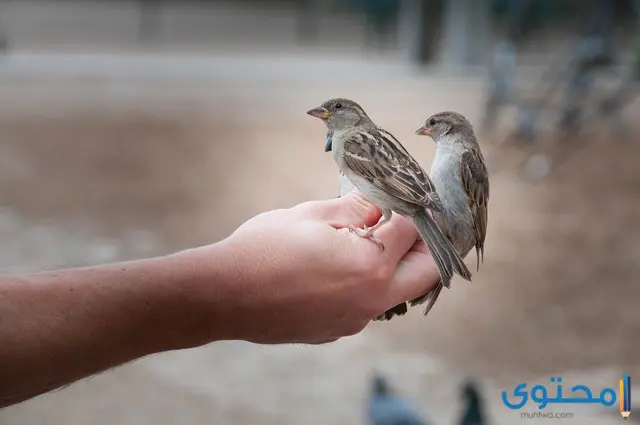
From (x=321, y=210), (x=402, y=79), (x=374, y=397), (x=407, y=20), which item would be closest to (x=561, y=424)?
(x=374, y=397)

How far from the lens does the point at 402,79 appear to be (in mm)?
13734

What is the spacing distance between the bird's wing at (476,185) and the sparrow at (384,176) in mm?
50

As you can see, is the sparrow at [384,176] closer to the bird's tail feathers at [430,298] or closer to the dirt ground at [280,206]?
the bird's tail feathers at [430,298]

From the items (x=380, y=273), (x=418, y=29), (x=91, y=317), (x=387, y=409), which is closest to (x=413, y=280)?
(x=380, y=273)

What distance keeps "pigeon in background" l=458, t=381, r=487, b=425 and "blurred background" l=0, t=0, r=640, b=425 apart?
13.0 inches

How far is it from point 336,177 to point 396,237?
13.0 ft

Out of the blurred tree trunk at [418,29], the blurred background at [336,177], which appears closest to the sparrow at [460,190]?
the blurred background at [336,177]

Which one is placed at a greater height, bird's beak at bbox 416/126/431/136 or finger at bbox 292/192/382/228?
bird's beak at bbox 416/126/431/136

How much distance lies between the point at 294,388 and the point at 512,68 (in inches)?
211

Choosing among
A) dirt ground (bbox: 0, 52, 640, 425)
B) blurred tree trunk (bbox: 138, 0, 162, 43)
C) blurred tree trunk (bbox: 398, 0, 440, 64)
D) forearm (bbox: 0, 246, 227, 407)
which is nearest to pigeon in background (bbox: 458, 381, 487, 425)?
dirt ground (bbox: 0, 52, 640, 425)

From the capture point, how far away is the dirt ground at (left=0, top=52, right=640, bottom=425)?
21.3 feet

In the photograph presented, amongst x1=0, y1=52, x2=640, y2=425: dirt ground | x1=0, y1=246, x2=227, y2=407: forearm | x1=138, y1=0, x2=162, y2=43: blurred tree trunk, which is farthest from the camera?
x1=138, y1=0, x2=162, y2=43: blurred tree trunk

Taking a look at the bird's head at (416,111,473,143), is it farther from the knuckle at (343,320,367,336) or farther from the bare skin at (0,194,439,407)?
the knuckle at (343,320,367,336)

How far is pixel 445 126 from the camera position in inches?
56.7
